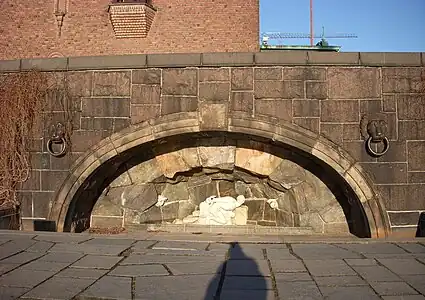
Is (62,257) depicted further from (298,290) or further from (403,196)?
(403,196)

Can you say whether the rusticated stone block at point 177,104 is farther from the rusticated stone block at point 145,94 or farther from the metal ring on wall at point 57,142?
the metal ring on wall at point 57,142

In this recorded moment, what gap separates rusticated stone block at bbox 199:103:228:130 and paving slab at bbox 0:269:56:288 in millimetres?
3637

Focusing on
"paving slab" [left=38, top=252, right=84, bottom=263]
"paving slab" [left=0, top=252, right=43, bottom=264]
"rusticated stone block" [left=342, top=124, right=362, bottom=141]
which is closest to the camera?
"paving slab" [left=0, top=252, right=43, bottom=264]

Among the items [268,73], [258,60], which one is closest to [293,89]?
[268,73]

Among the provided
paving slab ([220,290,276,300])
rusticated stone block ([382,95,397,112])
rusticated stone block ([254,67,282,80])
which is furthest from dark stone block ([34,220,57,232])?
rusticated stone block ([382,95,397,112])

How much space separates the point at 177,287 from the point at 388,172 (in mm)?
4425

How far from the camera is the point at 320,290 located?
2.94 m

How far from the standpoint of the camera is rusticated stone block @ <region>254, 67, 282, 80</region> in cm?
650

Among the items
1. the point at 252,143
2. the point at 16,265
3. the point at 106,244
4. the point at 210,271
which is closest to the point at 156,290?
the point at 210,271

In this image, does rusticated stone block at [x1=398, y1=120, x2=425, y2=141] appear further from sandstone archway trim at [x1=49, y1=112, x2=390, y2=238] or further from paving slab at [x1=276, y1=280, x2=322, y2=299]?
paving slab at [x1=276, y1=280, x2=322, y2=299]

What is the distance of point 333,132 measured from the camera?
6.39 metres

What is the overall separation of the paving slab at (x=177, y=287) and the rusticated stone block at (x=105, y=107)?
12.8 feet

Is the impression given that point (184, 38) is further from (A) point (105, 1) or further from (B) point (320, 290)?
(B) point (320, 290)

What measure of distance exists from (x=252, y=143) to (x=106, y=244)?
3267 millimetres
